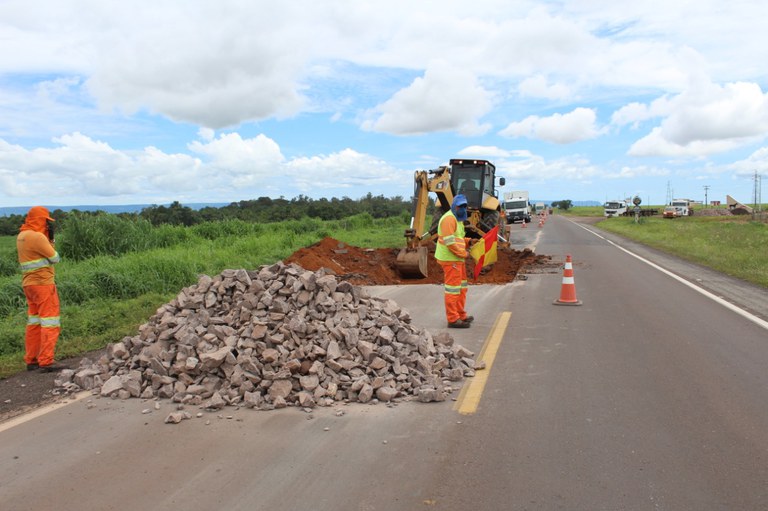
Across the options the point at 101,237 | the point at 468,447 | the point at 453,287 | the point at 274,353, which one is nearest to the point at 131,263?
the point at 101,237

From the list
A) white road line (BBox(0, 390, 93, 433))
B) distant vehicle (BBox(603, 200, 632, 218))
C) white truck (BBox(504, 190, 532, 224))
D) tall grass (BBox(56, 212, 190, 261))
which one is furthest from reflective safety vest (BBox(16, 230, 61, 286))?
distant vehicle (BBox(603, 200, 632, 218))

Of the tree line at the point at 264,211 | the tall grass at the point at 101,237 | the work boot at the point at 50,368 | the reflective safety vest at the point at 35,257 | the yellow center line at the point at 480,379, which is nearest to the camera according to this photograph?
the yellow center line at the point at 480,379

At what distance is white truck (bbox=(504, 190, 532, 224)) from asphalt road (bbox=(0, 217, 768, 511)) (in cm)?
5012

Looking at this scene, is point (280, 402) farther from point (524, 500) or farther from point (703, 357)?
point (703, 357)

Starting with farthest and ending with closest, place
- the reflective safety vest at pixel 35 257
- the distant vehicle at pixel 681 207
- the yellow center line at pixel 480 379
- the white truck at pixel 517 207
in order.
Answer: the distant vehicle at pixel 681 207, the white truck at pixel 517 207, the reflective safety vest at pixel 35 257, the yellow center line at pixel 480 379

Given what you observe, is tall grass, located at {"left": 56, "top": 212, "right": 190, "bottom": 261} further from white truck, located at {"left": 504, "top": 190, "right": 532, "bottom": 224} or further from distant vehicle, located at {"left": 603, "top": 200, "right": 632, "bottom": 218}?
distant vehicle, located at {"left": 603, "top": 200, "right": 632, "bottom": 218}

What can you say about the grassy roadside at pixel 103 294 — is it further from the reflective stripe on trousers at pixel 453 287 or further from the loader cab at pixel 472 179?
the loader cab at pixel 472 179

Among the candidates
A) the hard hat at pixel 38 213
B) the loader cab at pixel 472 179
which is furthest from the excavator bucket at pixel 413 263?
the hard hat at pixel 38 213

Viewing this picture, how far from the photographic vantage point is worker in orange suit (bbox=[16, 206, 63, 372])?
22.2ft

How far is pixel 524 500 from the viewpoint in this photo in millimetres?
3492

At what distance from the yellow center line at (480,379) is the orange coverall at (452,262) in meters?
0.64

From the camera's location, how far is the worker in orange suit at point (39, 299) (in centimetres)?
676

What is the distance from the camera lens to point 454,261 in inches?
338

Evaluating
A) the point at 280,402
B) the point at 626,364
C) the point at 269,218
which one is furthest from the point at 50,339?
the point at 269,218
